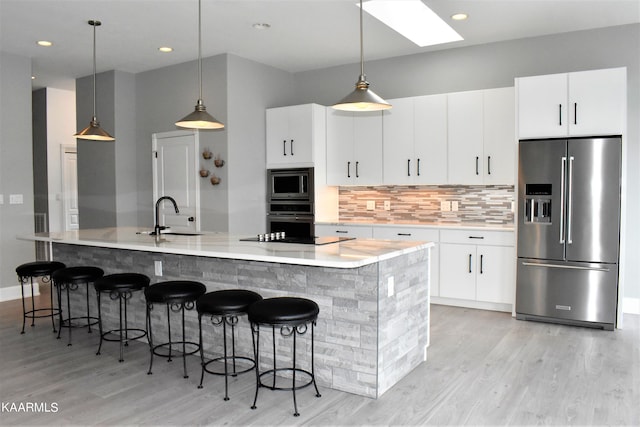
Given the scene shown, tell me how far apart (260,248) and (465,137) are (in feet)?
10.3

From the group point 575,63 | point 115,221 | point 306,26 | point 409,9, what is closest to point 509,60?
point 575,63

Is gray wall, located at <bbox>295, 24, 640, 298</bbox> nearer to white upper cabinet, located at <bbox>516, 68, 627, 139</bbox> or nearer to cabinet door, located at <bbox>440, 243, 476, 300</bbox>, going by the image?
white upper cabinet, located at <bbox>516, 68, 627, 139</bbox>

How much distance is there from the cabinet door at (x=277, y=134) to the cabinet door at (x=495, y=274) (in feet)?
8.79

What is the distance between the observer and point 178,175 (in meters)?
6.57

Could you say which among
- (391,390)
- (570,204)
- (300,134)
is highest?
(300,134)

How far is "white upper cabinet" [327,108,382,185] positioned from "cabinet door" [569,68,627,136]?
2.13 m

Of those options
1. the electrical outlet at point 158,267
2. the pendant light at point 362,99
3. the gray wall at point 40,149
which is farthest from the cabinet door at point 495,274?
the gray wall at point 40,149

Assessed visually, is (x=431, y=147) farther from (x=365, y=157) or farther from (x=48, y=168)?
(x=48, y=168)

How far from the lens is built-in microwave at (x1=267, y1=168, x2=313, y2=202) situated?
20.6ft

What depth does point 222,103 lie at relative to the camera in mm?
6086

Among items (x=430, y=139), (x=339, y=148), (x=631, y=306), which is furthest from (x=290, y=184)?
(x=631, y=306)

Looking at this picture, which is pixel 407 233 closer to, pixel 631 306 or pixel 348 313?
pixel 631 306

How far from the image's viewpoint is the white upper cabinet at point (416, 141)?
225 inches

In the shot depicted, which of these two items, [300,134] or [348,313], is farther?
[300,134]
